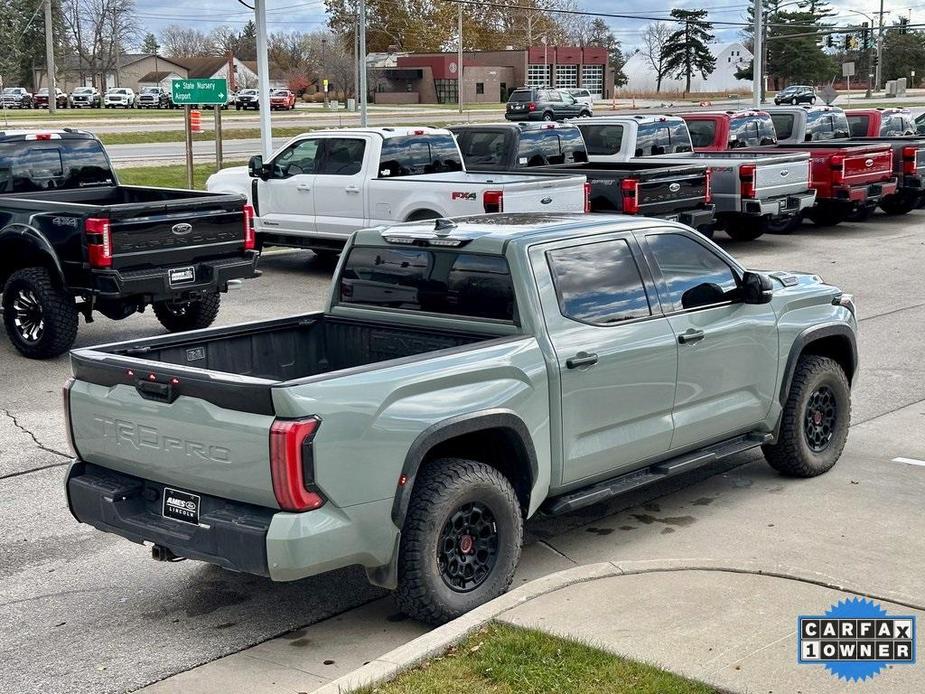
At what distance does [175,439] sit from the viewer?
5.39 metres

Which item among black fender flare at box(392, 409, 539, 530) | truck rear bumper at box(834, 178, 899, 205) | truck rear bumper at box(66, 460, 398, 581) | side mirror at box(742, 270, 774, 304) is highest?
truck rear bumper at box(834, 178, 899, 205)

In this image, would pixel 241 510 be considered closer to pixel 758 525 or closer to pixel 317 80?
pixel 758 525

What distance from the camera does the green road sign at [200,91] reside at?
22.2m

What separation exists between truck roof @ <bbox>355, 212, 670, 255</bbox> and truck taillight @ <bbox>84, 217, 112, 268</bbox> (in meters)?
4.76

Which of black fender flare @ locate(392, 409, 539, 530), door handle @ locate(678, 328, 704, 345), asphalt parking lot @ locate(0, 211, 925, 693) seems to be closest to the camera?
black fender flare @ locate(392, 409, 539, 530)

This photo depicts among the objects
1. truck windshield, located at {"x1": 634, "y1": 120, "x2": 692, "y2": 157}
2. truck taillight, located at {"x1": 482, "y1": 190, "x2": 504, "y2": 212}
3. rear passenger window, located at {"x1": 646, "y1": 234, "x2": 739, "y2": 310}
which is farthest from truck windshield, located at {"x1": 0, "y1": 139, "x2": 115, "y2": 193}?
truck windshield, located at {"x1": 634, "y1": 120, "x2": 692, "y2": 157}

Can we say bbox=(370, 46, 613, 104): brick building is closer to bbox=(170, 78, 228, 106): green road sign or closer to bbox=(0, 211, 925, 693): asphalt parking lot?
bbox=(170, 78, 228, 106): green road sign

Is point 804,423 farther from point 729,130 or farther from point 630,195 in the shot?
point 729,130

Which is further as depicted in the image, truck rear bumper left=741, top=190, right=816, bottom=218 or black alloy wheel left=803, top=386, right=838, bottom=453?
truck rear bumper left=741, top=190, right=816, bottom=218

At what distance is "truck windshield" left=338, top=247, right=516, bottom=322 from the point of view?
6.34m

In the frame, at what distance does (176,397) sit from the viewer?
211 inches

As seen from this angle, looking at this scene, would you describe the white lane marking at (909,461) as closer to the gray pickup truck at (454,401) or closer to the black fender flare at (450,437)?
the gray pickup truck at (454,401)

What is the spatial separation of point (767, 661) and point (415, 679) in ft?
4.42

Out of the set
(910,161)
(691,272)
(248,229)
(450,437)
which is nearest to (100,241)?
(248,229)
